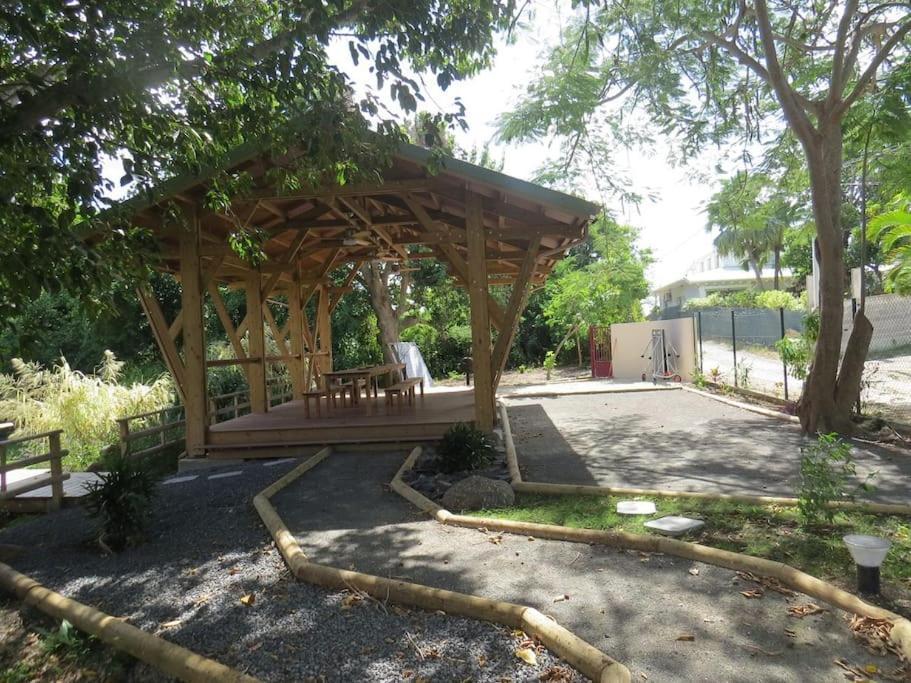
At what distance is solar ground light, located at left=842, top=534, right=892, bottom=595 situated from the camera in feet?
11.0

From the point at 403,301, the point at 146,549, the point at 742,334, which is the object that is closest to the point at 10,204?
the point at 146,549

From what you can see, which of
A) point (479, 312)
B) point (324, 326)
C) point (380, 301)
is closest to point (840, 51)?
point (479, 312)

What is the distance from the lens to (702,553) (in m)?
4.09

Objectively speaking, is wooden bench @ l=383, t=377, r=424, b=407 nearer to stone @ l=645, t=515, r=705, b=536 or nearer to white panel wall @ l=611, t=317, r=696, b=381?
stone @ l=645, t=515, r=705, b=536

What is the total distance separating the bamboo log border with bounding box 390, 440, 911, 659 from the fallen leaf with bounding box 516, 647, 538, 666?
1605 millimetres

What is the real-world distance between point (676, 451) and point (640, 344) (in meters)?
12.6

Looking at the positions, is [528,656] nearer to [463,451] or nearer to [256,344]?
[463,451]

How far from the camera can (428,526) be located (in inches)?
210

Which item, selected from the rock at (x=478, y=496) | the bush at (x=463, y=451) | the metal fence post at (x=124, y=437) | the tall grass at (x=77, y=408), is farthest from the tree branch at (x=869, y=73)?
the tall grass at (x=77, y=408)

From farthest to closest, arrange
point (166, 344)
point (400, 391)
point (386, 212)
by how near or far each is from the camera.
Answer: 1. point (386, 212)
2. point (400, 391)
3. point (166, 344)

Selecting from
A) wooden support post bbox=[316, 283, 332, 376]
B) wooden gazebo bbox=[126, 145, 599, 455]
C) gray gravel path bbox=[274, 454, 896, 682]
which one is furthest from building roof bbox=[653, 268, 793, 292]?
gray gravel path bbox=[274, 454, 896, 682]

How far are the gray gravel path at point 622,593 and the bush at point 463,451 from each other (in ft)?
5.08

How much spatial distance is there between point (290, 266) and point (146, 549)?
20.9 feet

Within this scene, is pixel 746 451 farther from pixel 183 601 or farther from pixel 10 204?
pixel 10 204
